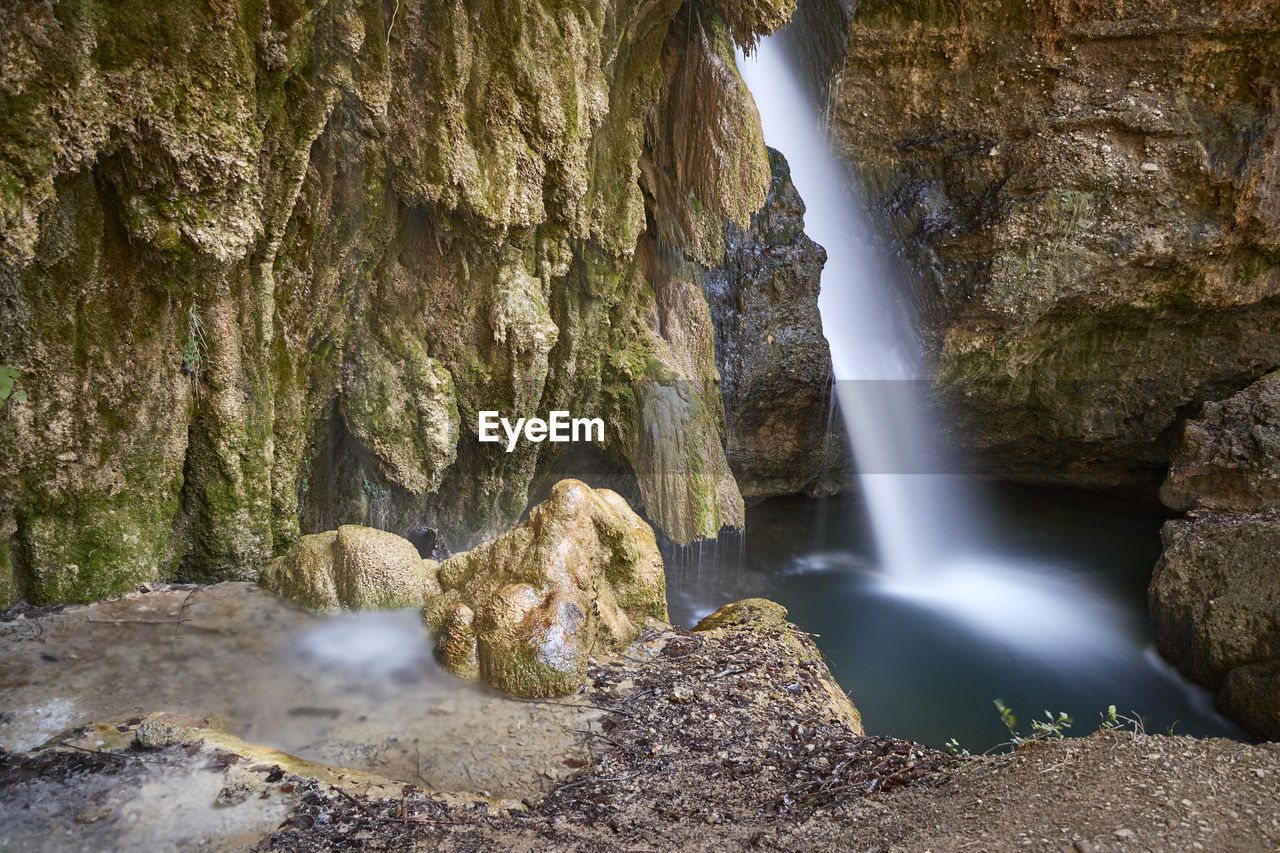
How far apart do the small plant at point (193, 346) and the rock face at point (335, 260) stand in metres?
0.02

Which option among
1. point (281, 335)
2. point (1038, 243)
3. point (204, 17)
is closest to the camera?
point (204, 17)

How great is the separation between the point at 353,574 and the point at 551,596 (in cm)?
126

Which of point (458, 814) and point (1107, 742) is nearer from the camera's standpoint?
point (458, 814)

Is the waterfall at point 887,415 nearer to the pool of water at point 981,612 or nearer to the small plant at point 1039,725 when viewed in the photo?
the pool of water at point 981,612

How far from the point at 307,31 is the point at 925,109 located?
8442 millimetres

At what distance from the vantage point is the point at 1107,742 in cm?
295

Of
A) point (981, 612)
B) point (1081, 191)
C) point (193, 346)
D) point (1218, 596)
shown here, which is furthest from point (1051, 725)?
point (1081, 191)

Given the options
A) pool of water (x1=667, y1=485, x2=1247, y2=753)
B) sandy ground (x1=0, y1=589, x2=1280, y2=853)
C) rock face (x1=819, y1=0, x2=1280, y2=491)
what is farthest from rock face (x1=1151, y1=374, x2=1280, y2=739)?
sandy ground (x1=0, y1=589, x2=1280, y2=853)

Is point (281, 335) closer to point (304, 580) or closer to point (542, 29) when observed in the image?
point (304, 580)

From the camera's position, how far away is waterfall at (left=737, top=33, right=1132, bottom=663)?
9633 millimetres

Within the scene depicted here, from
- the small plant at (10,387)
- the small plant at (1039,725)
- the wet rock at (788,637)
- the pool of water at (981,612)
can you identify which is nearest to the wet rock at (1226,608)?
the pool of water at (981,612)

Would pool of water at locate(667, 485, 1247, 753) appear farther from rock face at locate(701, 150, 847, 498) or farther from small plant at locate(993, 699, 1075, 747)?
small plant at locate(993, 699, 1075, 747)

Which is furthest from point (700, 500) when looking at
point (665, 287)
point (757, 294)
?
point (757, 294)

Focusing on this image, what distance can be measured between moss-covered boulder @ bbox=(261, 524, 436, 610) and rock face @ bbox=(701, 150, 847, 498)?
6.23m
